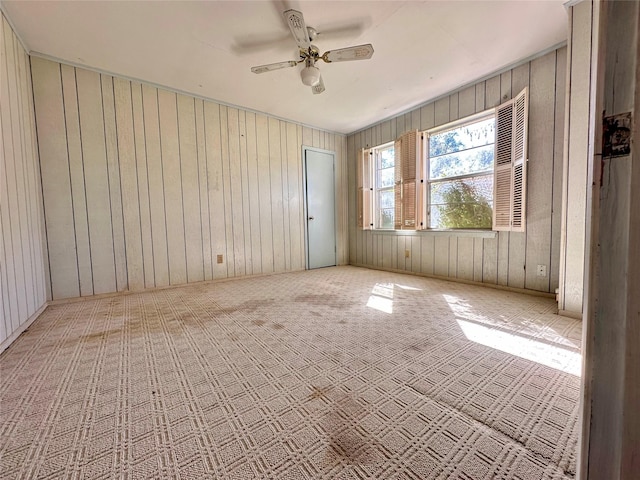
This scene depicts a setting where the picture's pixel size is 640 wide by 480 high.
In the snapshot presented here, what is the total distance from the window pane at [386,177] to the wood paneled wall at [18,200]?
4339mm

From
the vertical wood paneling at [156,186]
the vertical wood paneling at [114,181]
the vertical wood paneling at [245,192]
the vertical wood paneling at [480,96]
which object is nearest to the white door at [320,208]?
the vertical wood paneling at [245,192]

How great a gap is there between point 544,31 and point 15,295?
4.86 m

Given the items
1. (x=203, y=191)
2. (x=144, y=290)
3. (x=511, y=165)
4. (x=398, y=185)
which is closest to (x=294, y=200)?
(x=203, y=191)

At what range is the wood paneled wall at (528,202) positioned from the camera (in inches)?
102

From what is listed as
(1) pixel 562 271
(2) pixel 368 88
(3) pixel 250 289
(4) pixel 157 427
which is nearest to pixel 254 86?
(2) pixel 368 88

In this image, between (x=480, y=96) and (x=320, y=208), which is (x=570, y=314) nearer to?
(x=480, y=96)

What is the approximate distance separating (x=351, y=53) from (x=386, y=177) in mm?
2573

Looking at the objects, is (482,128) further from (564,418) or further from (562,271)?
(564,418)

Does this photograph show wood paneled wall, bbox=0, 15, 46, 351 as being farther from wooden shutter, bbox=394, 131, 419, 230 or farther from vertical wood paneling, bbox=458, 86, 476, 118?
vertical wood paneling, bbox=458, 86, 476, 118

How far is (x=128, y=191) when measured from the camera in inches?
122

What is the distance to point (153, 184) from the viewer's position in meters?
3.24

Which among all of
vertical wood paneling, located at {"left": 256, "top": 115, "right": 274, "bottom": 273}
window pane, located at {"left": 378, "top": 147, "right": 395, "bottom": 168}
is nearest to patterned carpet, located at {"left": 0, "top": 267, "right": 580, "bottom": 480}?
vertical wood paneling, located at {"left": 256, "top": 115, "right": 274, "bottom": 273}

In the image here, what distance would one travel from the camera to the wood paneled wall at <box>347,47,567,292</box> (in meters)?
2.59

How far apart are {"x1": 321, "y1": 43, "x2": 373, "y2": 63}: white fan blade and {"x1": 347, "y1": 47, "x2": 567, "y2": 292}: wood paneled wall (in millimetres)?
1827
